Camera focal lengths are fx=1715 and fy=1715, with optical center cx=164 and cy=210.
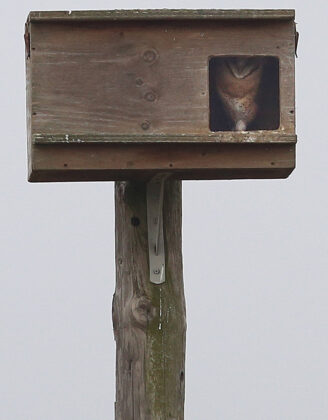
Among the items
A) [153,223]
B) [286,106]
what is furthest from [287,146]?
[153,223]

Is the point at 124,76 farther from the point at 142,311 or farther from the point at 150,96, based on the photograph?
the point at 142,311

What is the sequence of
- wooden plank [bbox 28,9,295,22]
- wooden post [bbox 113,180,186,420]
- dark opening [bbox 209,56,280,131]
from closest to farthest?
wooden plank [bbox 28,9,295,22] < dark opening [bbox 209,56,280,131] < wooden post [bbox 113,180,186,420]

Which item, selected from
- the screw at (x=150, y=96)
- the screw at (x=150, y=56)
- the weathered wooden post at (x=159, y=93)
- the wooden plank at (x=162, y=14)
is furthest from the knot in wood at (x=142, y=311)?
the wooden plank at (x=162, y=14)

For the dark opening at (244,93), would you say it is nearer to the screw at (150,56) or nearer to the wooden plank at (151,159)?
the wooden plank at (151,159)

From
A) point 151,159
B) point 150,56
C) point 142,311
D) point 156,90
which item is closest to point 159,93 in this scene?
point 156,90

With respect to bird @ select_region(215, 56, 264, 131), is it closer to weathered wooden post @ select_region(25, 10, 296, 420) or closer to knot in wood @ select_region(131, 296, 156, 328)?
weathered wooden post @ select_region(25, 10, 296, 420)

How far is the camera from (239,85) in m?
7.25

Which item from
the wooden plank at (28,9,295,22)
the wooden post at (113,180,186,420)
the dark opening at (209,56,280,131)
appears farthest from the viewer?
the wooden post at (113,180,186,420)

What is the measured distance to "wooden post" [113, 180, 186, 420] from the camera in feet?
24.6

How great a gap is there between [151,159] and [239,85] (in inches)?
19.6

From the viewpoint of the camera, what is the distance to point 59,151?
281 inches

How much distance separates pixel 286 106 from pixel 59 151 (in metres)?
A: 0.97

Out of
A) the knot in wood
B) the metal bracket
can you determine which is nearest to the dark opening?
the metal bracket

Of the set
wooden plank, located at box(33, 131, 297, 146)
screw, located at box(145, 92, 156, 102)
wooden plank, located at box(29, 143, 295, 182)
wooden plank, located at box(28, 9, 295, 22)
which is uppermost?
wooden plank, located at box(28, 9, 295, 22)
